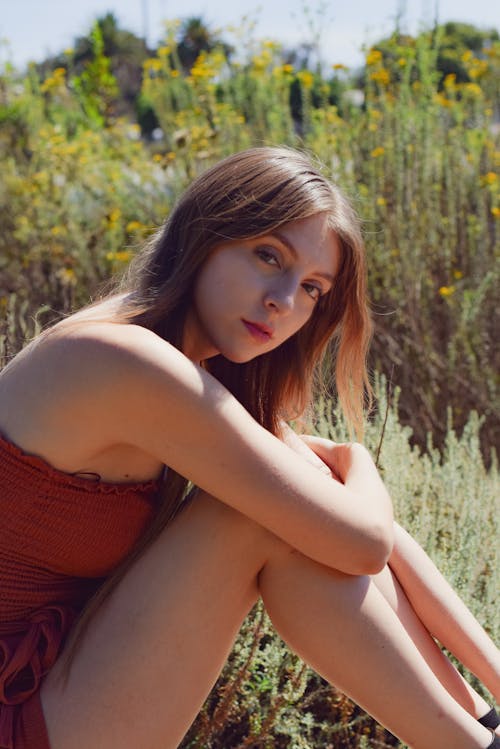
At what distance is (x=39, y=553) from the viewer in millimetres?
1553

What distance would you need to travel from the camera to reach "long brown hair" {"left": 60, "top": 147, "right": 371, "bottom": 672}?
1.66 meters

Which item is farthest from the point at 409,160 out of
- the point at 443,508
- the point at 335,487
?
the point at 335,487

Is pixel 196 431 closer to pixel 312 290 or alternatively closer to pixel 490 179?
pixel 312 290

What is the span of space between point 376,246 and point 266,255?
209cm

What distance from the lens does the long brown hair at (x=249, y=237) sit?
1.66 meters

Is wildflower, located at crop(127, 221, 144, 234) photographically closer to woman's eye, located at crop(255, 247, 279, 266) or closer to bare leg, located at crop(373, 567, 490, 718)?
woman's eye, located at crop(255, 247, 279, 266)

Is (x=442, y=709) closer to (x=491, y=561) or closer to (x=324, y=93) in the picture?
(x=491, y=561)

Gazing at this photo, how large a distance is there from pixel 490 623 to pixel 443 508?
0.32 m

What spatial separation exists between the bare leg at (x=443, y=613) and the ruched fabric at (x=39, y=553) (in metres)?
0.52

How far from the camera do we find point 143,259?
1858 millimetres

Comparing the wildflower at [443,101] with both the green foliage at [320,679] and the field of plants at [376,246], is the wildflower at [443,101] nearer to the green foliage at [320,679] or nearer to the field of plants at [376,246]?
the field of plants at [376,246]

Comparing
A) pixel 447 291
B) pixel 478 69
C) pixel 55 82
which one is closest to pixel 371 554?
pixel 447 291

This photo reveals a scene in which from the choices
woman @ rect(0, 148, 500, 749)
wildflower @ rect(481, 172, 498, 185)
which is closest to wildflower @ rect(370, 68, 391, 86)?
wildflower @ rect(481, 172, 498, 185)

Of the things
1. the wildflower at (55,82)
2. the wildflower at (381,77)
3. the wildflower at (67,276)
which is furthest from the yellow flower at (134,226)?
the wildflower at (55,82)
